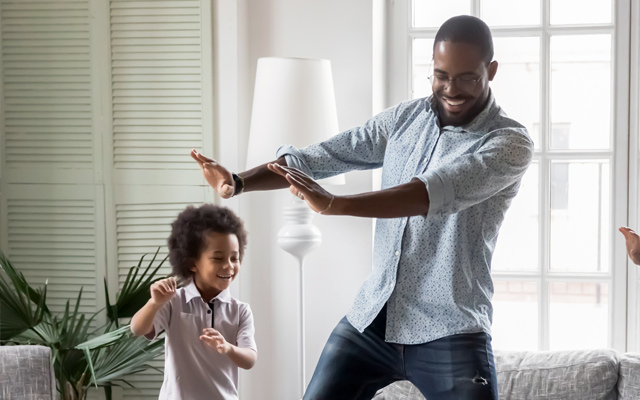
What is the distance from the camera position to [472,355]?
5.72 ft

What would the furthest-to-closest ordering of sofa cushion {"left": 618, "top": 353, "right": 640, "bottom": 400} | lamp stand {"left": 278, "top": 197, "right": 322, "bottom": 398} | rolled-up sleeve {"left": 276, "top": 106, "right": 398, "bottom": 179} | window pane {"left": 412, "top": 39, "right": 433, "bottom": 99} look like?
window pane {"left": 412, "top": 39, "right": 433, "bottom": 99}
lamp stand {"left": 278, "top": 197, "right": 322, "bottom": 398}
sofa cushion {"left": 618, "top": 353, "right": 640, "bottom": 400}
rolled-up sleeve {"left": 276, "top": 106, "right": 398, "bottom": 179}

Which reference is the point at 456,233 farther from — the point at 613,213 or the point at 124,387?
the point at 124,387

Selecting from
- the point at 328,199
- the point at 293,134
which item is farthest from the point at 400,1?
the point at 328,199

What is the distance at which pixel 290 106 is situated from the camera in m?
2.57

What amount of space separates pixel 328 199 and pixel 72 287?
1824 mm

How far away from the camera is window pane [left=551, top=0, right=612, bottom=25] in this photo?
9.65 feet

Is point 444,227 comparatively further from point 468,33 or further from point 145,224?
point 145,224

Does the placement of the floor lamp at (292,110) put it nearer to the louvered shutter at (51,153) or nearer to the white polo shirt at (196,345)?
the white polo shirt at (196,345)

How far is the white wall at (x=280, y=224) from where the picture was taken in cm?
286

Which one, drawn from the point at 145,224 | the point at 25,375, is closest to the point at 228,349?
the point at 25,375

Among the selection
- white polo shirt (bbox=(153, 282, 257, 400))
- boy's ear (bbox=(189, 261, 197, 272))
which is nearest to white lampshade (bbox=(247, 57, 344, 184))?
boy's ear (bbox=(189, 261, 197, 272))

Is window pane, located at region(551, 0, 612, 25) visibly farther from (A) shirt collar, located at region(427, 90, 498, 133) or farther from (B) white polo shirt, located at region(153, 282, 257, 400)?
(B) white polo shirt, located at region(153, 282, 257, 400)

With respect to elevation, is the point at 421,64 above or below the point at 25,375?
above

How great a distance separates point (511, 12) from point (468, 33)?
133 cm
